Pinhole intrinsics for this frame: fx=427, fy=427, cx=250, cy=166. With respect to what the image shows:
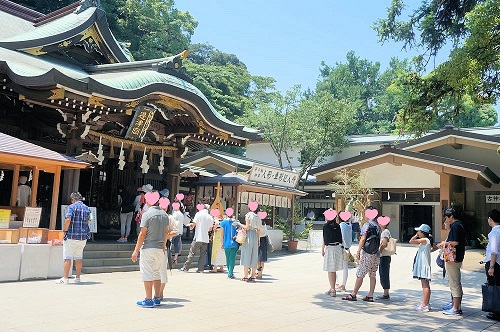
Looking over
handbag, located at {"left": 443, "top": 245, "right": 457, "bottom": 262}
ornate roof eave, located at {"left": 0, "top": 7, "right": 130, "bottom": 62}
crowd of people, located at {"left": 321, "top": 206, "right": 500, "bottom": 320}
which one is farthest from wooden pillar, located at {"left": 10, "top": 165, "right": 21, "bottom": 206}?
handbag, located at {"left": 443, "top": 245, "right": 457, "bottom": 262}

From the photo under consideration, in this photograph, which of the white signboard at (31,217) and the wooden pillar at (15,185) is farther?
the wooden pillar at (15,185)

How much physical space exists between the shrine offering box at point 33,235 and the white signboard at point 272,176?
871 centimetres

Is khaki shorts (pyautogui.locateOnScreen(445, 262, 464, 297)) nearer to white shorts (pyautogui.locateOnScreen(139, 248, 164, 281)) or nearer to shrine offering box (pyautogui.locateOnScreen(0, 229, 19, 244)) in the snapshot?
white shorts (pyautogui.locateOnScreen(139, 248, 164, 281))

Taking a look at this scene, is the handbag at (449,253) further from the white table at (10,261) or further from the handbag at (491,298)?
the white table at (10,261)

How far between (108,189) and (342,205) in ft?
35.1

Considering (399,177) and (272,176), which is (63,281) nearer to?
(272,176)

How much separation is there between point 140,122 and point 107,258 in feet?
14.9

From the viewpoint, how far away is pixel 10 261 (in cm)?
823

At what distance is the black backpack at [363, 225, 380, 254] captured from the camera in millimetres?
7953

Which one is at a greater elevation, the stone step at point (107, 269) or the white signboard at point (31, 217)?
the white signboard at point (31, 217)

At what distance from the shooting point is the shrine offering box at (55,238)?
29.9 feet

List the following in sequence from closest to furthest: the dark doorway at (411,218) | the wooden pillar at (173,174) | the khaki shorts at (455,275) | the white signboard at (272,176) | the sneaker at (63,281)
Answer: the khaki shorts at (455,275), the sneaker at (63,281), the wooden pillar at (173,174), the white signboard at (272,176), the dark doorway at (411,218)

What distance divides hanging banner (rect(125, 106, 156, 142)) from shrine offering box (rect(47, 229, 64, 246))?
4.93 metres

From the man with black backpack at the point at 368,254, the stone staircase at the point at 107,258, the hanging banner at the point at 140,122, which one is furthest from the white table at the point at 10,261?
the man with black backpack at the point at 368,254
